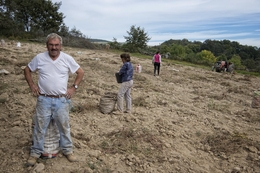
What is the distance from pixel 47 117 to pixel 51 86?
0.43m

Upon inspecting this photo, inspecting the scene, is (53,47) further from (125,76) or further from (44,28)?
(44,28)

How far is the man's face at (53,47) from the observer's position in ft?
8.70

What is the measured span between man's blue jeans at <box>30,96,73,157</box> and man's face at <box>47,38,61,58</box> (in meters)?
0.59

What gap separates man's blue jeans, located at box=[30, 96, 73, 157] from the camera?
2764 millimetres

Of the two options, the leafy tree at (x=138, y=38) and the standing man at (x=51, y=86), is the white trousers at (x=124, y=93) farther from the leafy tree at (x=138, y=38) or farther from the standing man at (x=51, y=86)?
the leafy tree at (x=138, y=38)

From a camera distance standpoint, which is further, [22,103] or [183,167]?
[22,103]

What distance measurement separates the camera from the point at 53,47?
2662mm

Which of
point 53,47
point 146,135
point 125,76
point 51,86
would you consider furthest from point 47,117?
point 125,76

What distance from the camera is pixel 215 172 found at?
3422 mm

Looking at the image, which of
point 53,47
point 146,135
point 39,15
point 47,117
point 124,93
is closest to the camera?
point 53,47

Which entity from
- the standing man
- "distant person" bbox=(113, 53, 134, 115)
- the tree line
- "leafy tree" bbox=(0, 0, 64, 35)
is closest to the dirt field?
"distant person" bbox=(113, 53, 134, 115)

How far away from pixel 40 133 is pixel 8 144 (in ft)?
3.42

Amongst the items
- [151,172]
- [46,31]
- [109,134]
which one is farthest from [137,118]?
[46,31]

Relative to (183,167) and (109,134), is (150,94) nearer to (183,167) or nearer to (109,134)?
(109,134)
